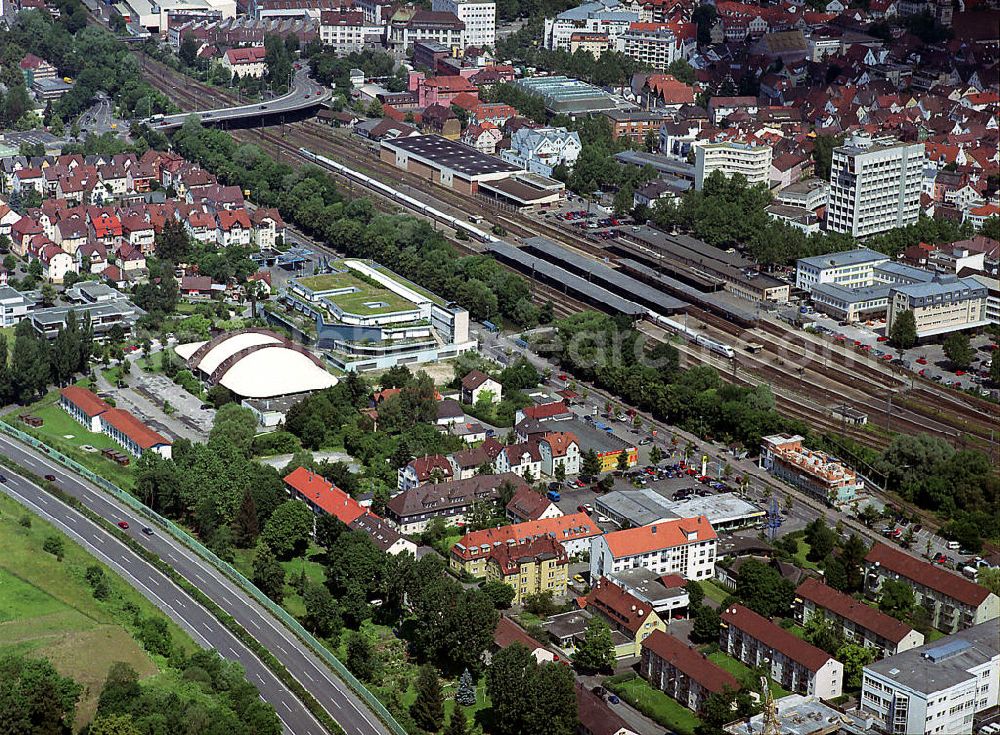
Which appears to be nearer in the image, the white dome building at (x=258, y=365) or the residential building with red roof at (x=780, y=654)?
the residential building with red roof at (x=780, y=654)

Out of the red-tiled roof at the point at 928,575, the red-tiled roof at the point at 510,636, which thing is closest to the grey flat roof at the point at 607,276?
the red-tiled roof at the point at 928,575

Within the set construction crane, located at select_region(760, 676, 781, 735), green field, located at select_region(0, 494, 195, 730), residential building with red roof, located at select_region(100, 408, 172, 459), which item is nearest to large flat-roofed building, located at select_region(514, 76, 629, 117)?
residential building with red roof, located at select_region(100, 408, 172, 459)

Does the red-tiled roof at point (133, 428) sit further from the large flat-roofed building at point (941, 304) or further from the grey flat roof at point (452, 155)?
the grey flat roof at point (452, 155)

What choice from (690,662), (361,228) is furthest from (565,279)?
(690,662)

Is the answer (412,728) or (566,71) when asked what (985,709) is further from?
(566,71)

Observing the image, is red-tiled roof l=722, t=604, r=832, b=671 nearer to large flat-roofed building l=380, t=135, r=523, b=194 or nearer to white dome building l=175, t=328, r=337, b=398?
white dome building l=175, t=328, r=337, b=398

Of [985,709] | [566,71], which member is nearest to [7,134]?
[566,71]
